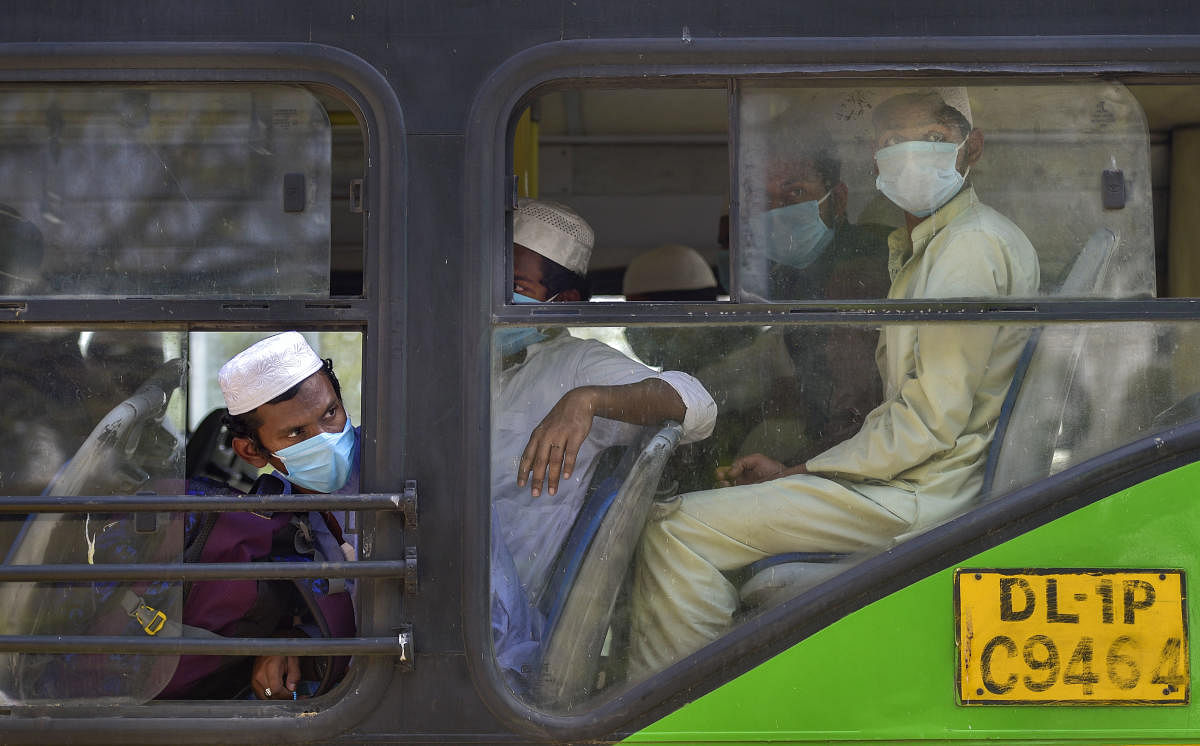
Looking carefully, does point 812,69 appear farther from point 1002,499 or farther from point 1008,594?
point 1008,594

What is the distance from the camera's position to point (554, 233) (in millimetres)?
2434

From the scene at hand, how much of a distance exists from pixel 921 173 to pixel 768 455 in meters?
0.61

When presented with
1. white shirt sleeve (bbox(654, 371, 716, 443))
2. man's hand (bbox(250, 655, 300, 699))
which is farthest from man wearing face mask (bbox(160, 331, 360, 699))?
white shirt sleeve (bbox(654, 371, 716, 443))

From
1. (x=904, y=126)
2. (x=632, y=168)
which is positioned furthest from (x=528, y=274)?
(x=632, y=168)

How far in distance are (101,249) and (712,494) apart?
122 centimetres

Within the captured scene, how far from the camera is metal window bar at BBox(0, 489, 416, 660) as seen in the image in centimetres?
196

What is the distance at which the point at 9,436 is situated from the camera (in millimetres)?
2084

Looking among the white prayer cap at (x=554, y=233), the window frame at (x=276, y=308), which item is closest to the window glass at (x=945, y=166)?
the white prayer cap at (x=554, y=233)

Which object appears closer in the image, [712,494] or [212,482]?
[712,494]

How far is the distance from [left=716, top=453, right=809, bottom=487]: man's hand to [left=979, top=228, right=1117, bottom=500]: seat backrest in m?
A: 0.36

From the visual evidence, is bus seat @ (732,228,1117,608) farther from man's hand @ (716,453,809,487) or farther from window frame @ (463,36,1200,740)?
man's hand @ (716,453,809,487)

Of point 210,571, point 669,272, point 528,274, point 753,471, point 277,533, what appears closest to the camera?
point 210,571

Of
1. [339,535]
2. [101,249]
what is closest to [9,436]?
[101,249]

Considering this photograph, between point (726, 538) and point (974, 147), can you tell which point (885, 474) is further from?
point (974, 147)
